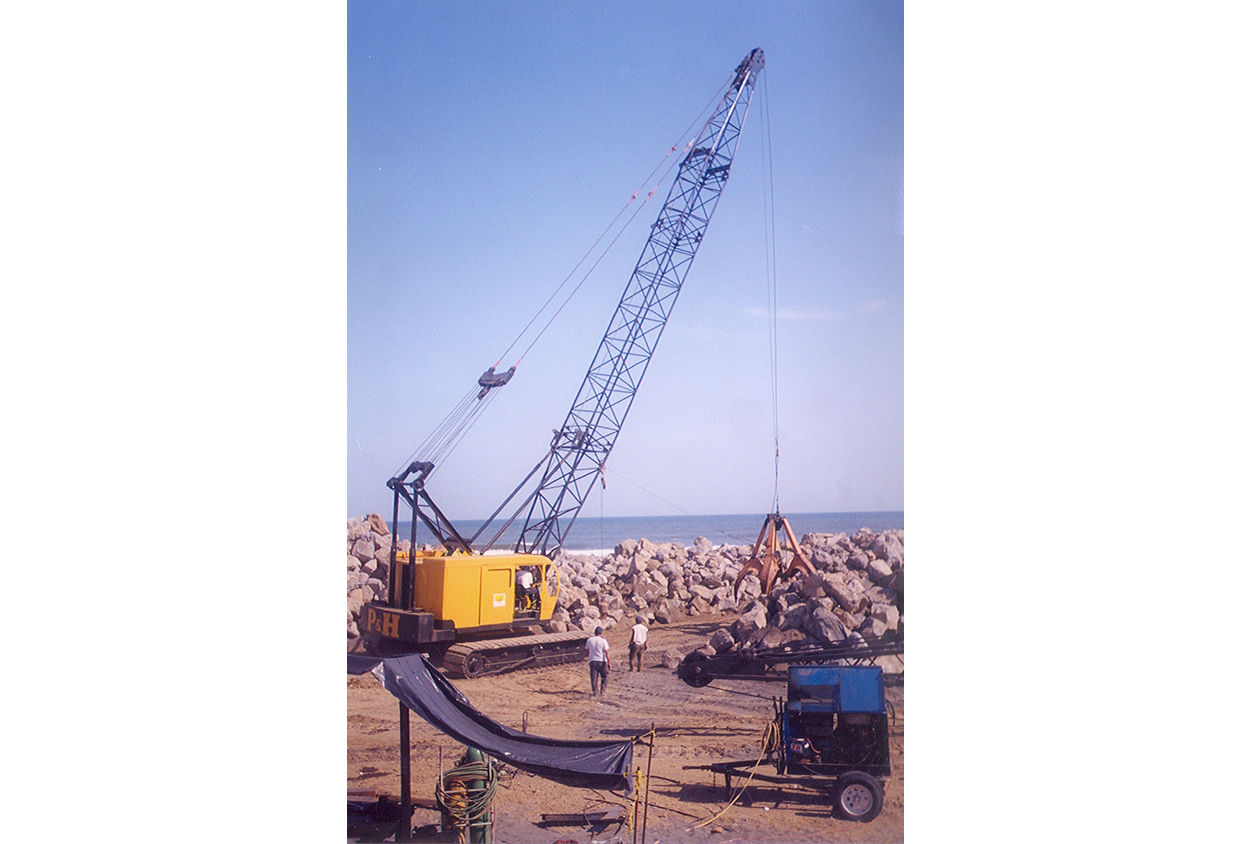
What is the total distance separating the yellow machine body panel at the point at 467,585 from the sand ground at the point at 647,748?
0.49 m

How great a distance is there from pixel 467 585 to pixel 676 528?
179cm

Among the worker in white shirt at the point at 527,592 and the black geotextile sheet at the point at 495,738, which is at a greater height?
the worker in white shirt at the point at 527,592

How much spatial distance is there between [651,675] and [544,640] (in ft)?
2.99

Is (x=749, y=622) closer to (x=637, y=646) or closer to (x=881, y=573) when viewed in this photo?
(x=637, y=646)

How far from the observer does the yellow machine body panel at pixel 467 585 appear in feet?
19.4

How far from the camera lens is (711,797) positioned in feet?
16.6

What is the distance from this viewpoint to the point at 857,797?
4914mm

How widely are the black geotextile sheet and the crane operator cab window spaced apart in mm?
1233

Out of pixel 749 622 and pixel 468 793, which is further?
pixel 749 622

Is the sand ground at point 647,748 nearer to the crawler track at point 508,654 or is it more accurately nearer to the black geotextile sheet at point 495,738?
the crawler track at point 508,654

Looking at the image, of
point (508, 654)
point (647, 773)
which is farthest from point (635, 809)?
point (508, 654)

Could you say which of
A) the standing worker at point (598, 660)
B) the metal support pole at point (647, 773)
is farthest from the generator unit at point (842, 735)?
the standing worker at point (598, 660)
